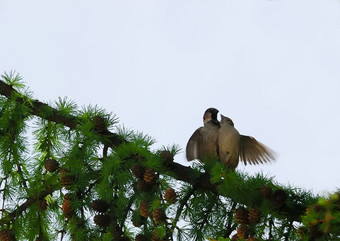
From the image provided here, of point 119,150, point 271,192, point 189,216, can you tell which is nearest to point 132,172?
point 119,150

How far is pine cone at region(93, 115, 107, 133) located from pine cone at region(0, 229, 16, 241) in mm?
344

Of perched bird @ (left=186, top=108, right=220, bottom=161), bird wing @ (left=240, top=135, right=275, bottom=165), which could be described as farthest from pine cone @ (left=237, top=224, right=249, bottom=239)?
bird wing @ (left=240, top=135, right=275, bottom=165)

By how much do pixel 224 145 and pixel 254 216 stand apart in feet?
2.16

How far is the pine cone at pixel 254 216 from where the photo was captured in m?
1.39

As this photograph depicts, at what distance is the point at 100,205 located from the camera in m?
1.47

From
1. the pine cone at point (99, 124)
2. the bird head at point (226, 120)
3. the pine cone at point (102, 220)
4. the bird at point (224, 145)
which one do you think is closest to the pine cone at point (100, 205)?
the pine cone at point (102, 220)

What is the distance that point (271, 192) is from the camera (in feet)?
4.67

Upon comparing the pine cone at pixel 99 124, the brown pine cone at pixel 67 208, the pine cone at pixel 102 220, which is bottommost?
the pine cone at pixel 102 220

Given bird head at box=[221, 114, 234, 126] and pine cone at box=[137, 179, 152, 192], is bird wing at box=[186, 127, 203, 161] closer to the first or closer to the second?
bird head at box=[221, 114, 234, 126]

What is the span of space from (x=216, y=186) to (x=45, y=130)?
0.56 meters

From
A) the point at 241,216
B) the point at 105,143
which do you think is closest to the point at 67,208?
the point at 105,143

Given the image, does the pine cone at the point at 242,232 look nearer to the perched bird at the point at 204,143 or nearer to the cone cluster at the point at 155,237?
the cone cluster at the point at 155,237

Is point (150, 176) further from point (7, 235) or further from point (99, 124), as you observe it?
point (7, 235)

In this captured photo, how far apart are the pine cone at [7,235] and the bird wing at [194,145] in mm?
745
